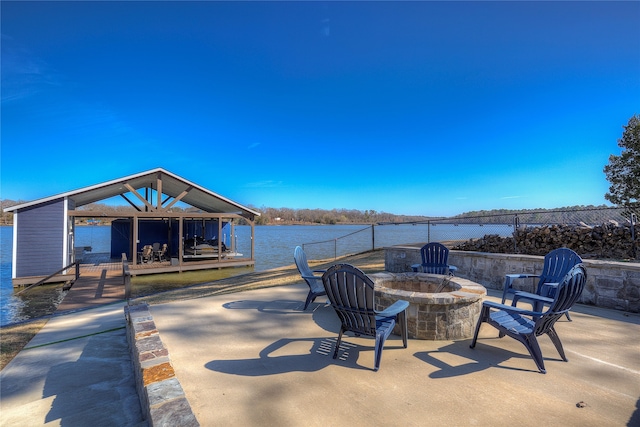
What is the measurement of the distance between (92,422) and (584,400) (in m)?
3.42

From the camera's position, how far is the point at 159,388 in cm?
181

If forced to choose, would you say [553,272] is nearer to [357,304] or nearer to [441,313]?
[441,313]

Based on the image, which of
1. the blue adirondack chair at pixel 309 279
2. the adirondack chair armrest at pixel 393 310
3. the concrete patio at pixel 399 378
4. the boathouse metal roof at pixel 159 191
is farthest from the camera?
the boathouse metal roof at pixel 159 191

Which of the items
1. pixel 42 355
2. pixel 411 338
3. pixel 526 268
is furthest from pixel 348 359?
pixel 526 268

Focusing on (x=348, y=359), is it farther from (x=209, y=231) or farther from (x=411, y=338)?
(x=209, y=231)

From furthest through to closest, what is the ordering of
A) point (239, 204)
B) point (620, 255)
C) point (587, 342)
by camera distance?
point (239, 204) → point (620, 255) → point (587, 342)

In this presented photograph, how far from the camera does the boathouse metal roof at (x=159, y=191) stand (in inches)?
462

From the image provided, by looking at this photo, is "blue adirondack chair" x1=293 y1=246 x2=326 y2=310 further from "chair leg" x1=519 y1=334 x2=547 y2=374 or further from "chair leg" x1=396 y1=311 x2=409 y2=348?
"chair leg" x1=519 y1=334 x2=547 y2=374

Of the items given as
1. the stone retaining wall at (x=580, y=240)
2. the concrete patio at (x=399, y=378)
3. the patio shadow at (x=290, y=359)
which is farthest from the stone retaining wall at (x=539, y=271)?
the patio shadow at (x=290, y=359)

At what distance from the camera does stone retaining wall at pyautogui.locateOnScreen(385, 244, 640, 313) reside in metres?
4.34

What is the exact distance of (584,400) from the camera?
2.13 m

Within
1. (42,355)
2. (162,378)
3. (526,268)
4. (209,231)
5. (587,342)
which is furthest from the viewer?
(209,231)

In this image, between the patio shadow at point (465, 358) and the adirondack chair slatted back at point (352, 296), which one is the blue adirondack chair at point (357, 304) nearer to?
the adirondack chair slatted back at point (352, 296)

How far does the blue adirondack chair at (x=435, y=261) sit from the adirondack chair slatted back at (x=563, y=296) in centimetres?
280
